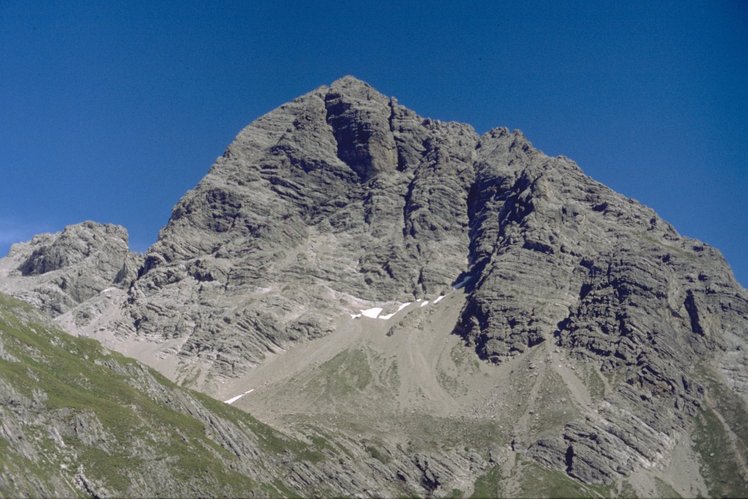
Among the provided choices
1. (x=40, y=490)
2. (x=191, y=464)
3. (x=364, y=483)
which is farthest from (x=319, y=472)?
(x=40, y=490)

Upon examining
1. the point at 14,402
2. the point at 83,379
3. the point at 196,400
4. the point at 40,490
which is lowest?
the point at 40,490

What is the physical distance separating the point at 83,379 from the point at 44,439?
3577cm

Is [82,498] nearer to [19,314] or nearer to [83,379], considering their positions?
[83,379]

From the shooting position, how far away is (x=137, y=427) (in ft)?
460

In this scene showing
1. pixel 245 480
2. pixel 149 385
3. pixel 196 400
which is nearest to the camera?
pixel 245 480

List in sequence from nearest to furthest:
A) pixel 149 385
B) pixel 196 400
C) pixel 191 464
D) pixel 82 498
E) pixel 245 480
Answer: pixel 82 498 < pixel 191 464 < pixel 245 480 < pixel 149 385 < pixel 196 400

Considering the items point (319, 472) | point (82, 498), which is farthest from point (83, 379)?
point (319, 472)

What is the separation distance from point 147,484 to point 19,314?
73.4m

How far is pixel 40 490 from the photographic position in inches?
Result: 4151

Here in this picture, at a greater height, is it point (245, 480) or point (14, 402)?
point (245, 480)

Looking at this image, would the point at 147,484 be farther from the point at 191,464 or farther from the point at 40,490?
the point at 40,490

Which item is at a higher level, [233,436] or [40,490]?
[233,436]

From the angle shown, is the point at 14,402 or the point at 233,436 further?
the point at 233,436

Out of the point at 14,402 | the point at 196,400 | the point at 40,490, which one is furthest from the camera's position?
the point at 196,400
